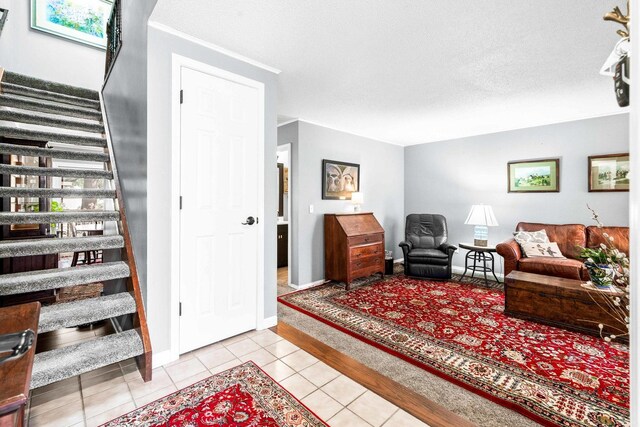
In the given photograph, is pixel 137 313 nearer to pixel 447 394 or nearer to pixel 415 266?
pixel 447 394

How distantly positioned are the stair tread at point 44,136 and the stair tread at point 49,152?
170mm

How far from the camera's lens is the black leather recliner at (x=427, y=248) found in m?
4.48

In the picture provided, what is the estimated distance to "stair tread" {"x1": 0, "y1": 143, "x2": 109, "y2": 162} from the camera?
97.9 inches

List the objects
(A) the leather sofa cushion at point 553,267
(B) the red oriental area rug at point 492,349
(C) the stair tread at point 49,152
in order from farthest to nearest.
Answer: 1. (A) the leather sofa cushion at point 553,267
2. (C) the stair tread at point 49,152
3. (B) the red oriental area rug at point 492,349

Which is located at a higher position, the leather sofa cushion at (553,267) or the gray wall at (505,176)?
the gray wall at (505,176)

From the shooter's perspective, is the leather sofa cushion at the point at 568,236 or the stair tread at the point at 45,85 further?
the leather sofa cushion at the point at 568,236

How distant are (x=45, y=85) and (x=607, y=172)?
7.11 meters

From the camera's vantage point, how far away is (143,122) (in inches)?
87.0

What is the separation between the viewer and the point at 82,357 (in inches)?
72.4

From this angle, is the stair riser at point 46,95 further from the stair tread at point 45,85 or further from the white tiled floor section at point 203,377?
the white tiled floor section at point 203,377

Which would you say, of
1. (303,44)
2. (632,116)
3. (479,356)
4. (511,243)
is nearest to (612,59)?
(632,116)

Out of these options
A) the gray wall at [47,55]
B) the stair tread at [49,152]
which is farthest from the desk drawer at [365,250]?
the gray wall at [47,55]

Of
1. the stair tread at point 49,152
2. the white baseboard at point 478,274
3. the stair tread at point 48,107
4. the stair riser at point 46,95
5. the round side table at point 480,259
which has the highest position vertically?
the stair riser at point 46,95

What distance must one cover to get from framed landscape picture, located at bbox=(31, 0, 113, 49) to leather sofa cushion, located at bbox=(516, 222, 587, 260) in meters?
7.01
